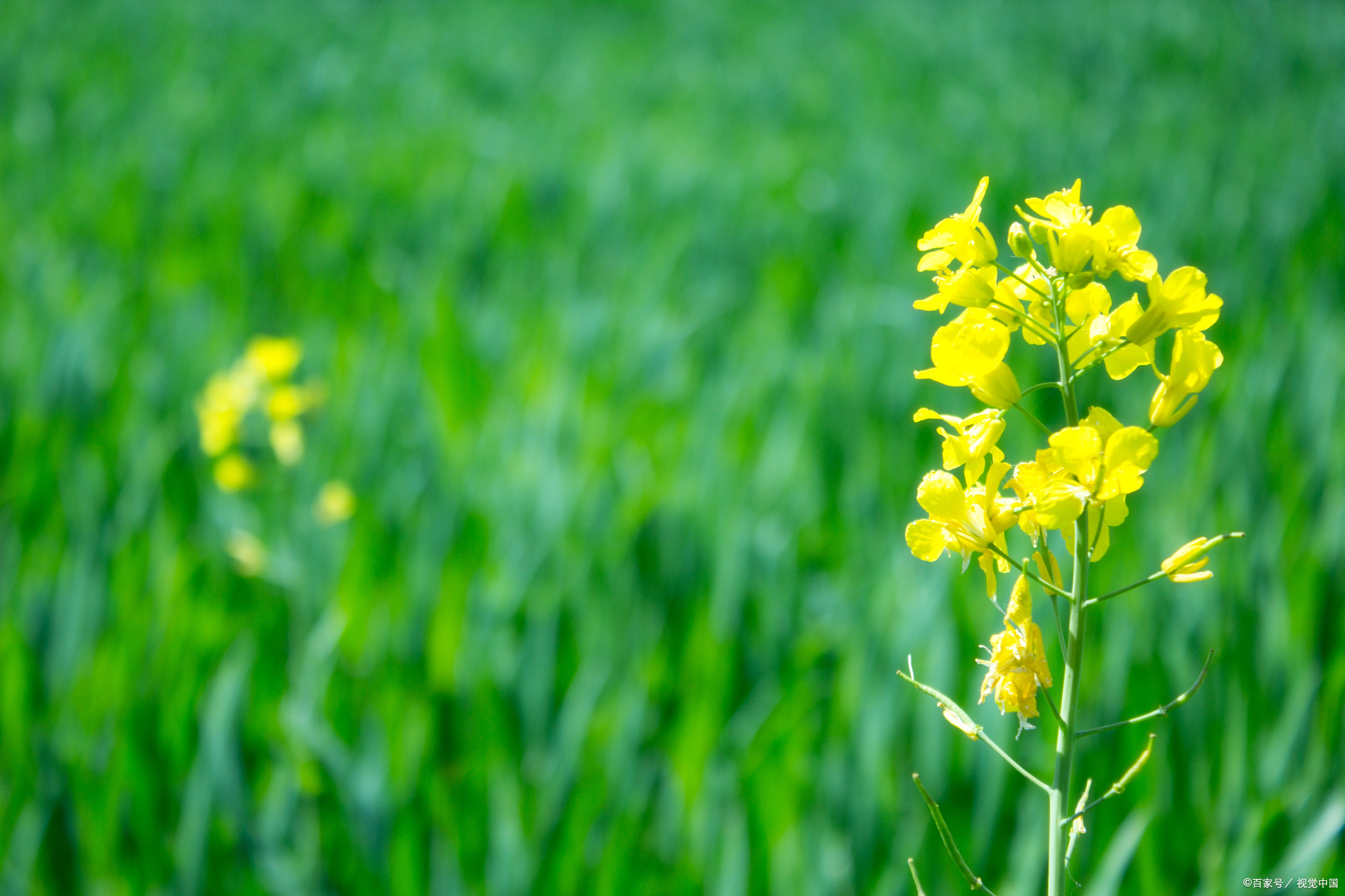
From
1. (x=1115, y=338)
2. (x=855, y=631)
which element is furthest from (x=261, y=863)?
(x=1115, y=338)

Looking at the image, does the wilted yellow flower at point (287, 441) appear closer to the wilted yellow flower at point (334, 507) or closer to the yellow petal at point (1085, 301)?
the wilted yellow flower at point (334, 507)

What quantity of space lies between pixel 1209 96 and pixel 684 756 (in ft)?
13.3

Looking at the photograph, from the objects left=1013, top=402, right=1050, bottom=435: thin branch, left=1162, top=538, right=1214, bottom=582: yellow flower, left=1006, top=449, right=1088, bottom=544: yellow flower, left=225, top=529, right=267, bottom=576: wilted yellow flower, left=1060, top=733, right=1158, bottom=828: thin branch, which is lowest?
left=225, top=529, right=267, bottom=576: wilted yellow flower

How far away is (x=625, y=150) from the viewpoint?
264 cm

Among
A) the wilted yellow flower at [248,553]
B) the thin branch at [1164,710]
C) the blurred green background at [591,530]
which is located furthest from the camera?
the wilted yellow flower at [248,553]

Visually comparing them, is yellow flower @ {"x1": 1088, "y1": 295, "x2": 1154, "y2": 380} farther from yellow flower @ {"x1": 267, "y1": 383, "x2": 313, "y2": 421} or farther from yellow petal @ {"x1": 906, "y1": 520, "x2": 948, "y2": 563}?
yellow flower @ {"x1": 267, "y1": 383, "x2": 313, "y2": 421}

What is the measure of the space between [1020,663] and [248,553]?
105 cm

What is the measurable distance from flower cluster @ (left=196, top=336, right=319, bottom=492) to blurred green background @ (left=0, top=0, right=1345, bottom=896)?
0.25 ft

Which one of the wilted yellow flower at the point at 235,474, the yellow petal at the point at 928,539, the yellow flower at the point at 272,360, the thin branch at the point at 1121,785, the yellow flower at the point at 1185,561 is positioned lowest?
the wilted yellow flower at the point at 235,474

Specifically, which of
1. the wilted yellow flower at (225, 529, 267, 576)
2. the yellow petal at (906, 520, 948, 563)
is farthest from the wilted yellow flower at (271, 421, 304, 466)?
the yellow petal at (906, 520, 948, 563)

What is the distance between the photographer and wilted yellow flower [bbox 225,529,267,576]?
1098 millimetres

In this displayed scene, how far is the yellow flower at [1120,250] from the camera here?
0.84 ft

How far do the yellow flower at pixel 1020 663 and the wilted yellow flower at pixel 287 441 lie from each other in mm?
1042

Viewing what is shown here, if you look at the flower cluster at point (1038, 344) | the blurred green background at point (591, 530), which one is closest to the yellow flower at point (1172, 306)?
the flower cluster at point (1038, 344)
